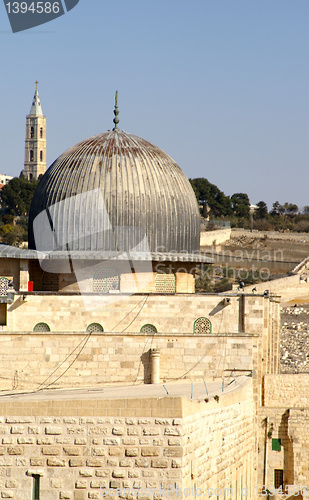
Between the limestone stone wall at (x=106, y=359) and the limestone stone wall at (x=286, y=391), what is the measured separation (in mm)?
1972

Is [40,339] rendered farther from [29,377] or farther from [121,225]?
[121,225]

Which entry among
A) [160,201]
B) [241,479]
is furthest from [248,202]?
[241,479]

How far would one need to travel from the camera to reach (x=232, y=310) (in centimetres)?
1970

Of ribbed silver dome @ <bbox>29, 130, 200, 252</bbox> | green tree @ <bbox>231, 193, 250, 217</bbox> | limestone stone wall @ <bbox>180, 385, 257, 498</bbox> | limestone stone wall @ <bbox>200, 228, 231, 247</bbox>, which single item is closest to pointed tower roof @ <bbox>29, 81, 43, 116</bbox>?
green tree @ <bbox>231, 193, 250, 217</bbox>

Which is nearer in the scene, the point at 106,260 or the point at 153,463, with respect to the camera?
the point at 153,463

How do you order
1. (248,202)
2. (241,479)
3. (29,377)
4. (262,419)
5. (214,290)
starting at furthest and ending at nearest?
(248,202) < (214,290) < (262,419) < (29,377) < (241,479)

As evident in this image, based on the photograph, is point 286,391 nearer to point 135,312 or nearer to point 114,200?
point 135,312

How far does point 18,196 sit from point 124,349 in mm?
49673

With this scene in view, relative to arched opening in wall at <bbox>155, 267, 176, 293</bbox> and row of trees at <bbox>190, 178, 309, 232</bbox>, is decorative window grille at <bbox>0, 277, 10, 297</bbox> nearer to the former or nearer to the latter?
arched opening in wall at <bbox>155, 267, 176, 293</bbox>

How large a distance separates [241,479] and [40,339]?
5.29 meters

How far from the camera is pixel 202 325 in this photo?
19812 mm

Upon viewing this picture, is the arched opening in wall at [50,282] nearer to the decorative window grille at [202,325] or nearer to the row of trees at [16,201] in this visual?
the decorative window grille at [202,325]

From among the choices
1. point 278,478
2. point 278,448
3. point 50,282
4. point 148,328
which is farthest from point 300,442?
point 50,282

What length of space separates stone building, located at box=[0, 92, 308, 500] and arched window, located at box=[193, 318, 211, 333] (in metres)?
0.03
